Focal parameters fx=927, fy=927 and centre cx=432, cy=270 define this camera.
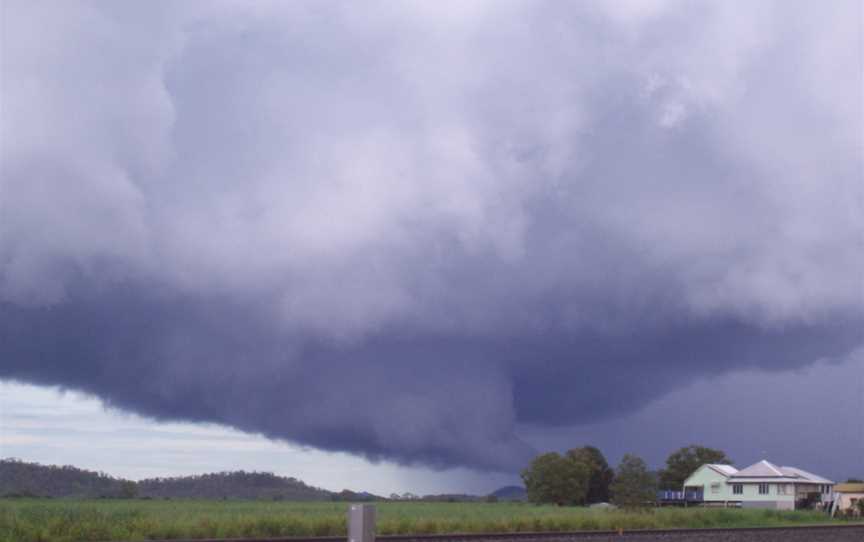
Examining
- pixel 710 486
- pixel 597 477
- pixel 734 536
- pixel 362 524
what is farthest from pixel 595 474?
pixel 362 524

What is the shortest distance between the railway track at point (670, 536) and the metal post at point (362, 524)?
20129mm

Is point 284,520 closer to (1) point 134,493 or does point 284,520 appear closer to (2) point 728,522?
(2) point 728,522

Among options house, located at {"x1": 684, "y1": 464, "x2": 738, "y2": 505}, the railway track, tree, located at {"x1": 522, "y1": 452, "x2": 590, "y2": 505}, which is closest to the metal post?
the railway track

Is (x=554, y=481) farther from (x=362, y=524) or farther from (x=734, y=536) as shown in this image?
(x=362, y=524)

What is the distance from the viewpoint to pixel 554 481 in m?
106

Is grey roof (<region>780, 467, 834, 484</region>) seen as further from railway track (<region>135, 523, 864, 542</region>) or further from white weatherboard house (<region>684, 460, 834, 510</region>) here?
railway track (<region>135, 523, 864, 542</region>)

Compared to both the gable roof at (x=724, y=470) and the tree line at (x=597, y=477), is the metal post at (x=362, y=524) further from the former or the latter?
the gable roof at (x=724, y=470)

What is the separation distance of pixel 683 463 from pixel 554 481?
24.8 meters

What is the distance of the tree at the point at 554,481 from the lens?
10600cm

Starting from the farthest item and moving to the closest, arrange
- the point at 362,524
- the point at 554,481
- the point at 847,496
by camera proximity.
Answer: the point at 554,481 → the point at 847,496 → the point at 362,524

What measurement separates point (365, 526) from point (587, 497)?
113 metres

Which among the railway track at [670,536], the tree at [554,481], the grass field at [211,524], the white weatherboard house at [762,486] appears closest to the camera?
the grass field at [211,524]

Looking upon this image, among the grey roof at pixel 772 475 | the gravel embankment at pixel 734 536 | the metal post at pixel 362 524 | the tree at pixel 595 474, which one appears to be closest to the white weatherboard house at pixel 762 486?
the grey roof at pixel 772 475

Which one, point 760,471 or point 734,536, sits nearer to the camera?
point 734,536
